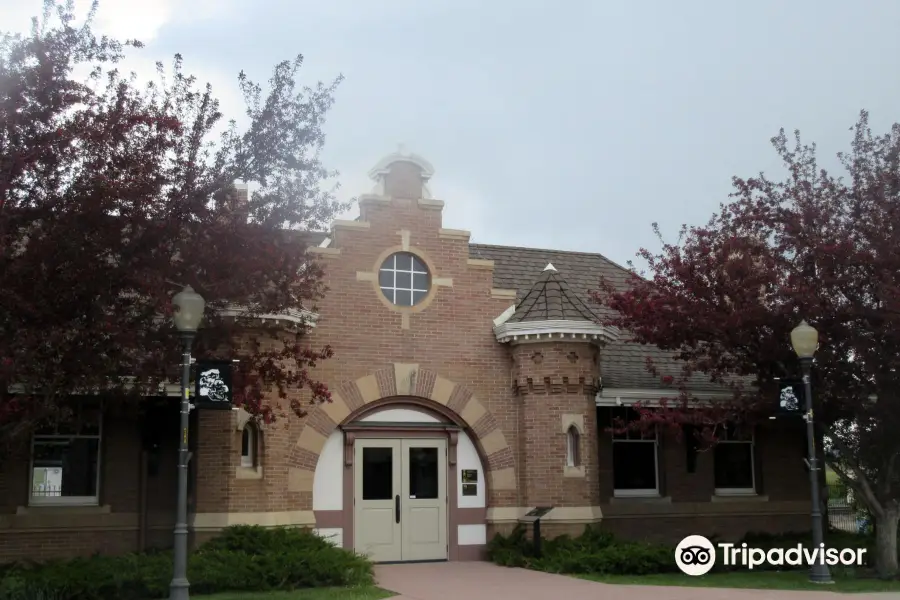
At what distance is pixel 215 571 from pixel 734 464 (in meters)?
11.5

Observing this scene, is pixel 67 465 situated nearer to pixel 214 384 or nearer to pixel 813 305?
pixel 214 384

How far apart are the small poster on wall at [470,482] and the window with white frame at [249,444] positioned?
3826 mm

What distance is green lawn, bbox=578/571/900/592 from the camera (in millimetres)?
14148

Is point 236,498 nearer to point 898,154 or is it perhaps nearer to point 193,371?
point 193,371

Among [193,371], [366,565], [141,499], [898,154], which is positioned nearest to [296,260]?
[193,371]

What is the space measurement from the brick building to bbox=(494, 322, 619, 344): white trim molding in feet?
0.08

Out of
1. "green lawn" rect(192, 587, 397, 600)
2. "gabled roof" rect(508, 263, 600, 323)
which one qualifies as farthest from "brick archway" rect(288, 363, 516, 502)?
"green lawn" rect(192, 587, 397, 600)

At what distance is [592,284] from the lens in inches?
859

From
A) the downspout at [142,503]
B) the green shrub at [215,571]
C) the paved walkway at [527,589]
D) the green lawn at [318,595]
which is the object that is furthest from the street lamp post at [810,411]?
the downspout at [142,503]

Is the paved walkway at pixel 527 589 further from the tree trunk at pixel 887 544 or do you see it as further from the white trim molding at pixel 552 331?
the white trim molding at pixel 552 331

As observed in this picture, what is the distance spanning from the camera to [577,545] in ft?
53.1

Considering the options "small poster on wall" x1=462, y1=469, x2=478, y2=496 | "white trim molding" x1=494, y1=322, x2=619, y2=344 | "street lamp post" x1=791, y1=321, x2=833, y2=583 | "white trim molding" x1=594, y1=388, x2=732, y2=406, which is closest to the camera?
"street lamp post" x1=791, y1=321, x2=833, y2=583

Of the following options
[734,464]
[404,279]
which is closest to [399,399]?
[404,279]

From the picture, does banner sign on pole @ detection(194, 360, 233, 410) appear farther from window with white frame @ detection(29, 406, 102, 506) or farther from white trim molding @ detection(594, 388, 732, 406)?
white trim molding @ detection(594, 388, 732, 406)
